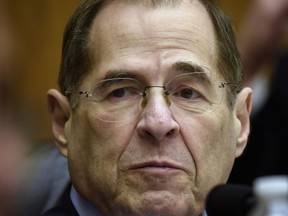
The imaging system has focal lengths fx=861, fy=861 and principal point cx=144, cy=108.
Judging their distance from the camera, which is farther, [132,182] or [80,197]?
[80,197]

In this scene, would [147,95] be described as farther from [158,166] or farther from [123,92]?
[158,166]

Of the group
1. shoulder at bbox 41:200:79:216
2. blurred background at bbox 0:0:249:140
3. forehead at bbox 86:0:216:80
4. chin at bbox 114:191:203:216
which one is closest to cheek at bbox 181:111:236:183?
chin at bbox 114:191:203:216

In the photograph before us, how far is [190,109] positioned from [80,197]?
53 centimetres

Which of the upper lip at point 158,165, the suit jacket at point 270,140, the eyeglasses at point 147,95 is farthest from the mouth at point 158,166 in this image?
the suit jacket at point 270,140

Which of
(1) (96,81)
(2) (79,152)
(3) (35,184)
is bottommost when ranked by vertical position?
(3) (35,184)

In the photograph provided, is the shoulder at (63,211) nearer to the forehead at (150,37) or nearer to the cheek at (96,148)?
the cheek at (96,148)

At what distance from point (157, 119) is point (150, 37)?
347mm

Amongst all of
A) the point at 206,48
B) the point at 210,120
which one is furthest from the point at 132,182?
the point at 206,48

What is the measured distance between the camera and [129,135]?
9.73 ft

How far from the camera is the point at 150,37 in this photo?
3076 millimetres

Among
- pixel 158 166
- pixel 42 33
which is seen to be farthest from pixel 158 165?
A: pixel 42 33

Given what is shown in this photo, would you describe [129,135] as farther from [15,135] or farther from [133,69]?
[15,135]

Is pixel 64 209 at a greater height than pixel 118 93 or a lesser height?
lesser

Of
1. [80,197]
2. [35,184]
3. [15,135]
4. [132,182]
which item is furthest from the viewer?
[35,184]
